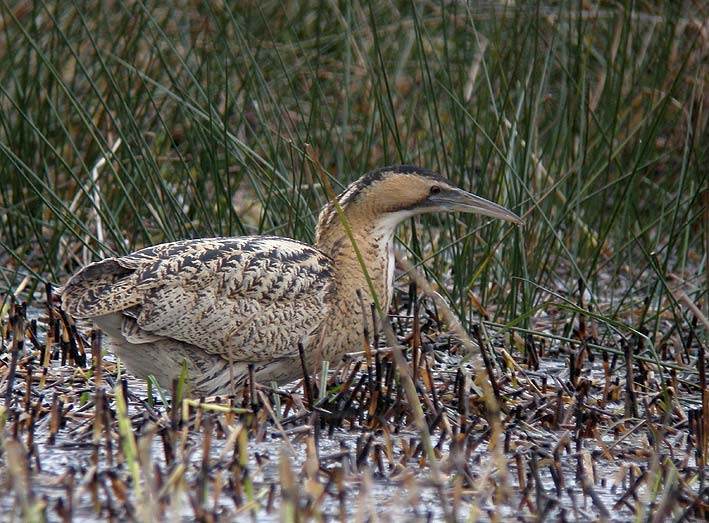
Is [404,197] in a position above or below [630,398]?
above

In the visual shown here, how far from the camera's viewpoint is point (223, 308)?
4480 mm

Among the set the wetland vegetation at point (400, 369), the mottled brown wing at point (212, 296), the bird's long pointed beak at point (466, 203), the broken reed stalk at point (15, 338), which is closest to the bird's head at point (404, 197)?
the bird's long pointed beak at point (466, 203)

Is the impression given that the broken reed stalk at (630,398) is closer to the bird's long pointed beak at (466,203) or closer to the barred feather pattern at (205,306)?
the bird's long pointed beak at (466,203)

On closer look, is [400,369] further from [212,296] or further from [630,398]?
[630,398]

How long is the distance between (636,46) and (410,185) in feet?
8.99

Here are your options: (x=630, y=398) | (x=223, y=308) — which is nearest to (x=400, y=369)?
(x=223, y=308)

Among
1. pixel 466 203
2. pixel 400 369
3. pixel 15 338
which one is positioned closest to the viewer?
pixel 400 369

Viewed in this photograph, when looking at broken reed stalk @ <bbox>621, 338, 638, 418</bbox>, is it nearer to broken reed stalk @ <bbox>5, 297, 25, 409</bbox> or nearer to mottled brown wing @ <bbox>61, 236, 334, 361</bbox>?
mottled brown wing @ <bbox>61, 236, 334, 361</bbox>

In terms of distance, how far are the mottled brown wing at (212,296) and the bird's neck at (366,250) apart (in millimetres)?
229

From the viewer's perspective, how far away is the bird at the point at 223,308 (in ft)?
14.4

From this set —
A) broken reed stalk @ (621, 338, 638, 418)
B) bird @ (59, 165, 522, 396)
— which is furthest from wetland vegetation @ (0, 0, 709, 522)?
bird @ (59, 165, 522, 396)

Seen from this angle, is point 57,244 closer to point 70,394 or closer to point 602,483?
point 70,394

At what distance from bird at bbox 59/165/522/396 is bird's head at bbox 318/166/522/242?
27 centimetres

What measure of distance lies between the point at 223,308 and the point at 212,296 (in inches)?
2.2
